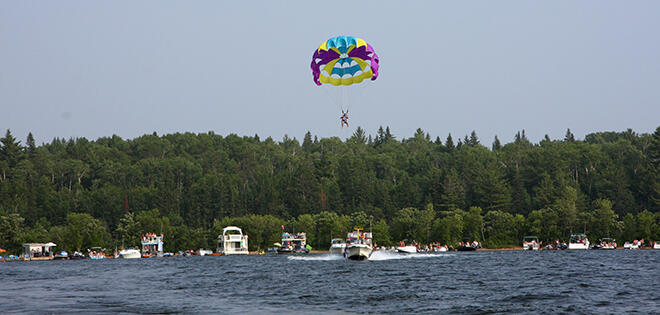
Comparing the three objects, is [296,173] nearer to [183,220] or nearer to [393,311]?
[183,220]

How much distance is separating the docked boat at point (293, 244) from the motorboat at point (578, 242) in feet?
156

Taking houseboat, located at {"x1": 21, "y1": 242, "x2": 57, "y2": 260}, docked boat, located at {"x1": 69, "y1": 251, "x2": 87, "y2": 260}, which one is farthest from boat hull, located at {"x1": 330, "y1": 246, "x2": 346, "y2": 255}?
houseboat, located at {"x1": 21, "y1": 242, "x2": 57, "y2": 260}

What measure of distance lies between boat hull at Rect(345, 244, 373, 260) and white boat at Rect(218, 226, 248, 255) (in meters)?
63.1

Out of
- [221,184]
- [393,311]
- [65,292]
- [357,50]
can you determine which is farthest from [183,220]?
[393,311]

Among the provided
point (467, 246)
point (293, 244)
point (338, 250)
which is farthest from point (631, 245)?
point (293, 244)

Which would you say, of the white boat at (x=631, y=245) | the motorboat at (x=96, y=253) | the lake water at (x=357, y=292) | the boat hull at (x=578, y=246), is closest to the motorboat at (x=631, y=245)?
the white boat at (x=631, y=245)

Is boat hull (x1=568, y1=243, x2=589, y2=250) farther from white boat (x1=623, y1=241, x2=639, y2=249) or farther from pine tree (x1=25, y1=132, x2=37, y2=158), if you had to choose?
pine tree (x1=25, y1=132, x2=37, y2=158)

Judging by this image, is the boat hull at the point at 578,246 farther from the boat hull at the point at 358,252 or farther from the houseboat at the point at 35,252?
the houseboat at the point at 35,252

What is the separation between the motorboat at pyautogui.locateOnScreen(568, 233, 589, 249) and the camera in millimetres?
120569

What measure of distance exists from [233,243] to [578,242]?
63.9 m

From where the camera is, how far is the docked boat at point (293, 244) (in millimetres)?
135500

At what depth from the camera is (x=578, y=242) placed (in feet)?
399

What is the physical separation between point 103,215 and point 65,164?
30137 mm

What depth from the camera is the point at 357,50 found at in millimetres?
66062
